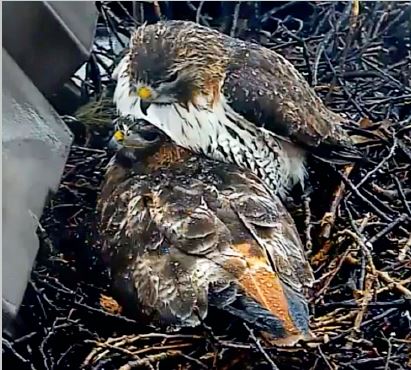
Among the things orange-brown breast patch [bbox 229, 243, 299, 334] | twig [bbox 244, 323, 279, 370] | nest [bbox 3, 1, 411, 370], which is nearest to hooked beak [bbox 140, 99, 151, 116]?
nest [bbox 3, 1, 411, 370]

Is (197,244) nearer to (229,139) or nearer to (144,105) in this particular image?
(229,139)

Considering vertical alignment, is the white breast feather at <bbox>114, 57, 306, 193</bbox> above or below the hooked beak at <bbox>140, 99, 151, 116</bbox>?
below

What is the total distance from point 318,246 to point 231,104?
1.60 feet

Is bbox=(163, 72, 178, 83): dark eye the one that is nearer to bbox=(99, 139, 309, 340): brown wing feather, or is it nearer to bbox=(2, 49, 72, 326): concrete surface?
bbox=(99, 139, 309, 340): brown wing feather

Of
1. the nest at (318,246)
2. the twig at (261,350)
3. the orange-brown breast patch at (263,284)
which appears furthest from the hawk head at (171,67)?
the twig at (261,350)

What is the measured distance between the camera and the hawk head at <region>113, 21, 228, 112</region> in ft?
10.2

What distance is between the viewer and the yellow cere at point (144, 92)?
310 cm

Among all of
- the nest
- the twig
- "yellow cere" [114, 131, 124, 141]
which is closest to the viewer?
the twig

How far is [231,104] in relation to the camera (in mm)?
3076

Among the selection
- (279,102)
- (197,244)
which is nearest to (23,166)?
(197,244)

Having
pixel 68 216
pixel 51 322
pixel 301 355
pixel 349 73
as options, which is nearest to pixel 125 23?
pixel 349 73

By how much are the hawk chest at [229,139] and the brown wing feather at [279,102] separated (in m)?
0.04

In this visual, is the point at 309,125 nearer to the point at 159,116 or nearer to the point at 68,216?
the point at 159,116

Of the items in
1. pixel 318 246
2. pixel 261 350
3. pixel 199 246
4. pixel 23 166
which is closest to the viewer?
pixel 261 350
